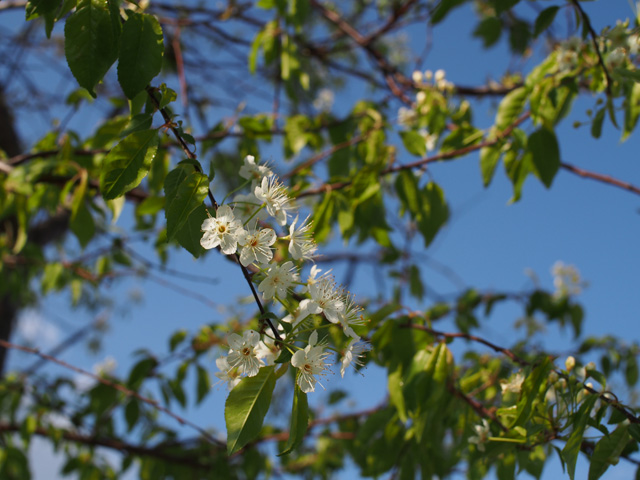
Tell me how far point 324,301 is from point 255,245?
6.0 inches

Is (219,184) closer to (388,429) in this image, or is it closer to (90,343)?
(90,343)

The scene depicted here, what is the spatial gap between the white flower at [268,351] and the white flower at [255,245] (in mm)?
132

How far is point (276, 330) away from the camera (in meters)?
0.92

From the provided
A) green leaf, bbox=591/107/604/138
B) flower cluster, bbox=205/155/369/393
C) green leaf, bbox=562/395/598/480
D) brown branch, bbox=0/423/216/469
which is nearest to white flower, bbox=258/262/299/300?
flower cluster, bbox=205/155/369/393

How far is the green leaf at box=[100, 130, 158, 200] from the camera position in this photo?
880mm

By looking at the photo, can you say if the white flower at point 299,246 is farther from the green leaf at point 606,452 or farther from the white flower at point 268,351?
the green leaf at point 606,452

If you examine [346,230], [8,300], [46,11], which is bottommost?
[46,11]

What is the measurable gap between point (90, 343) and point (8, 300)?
878mm

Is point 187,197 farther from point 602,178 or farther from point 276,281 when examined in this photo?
point 602,178

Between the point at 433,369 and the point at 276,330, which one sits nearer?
the point at 276,330


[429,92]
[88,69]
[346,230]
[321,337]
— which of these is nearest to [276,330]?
[321,337]

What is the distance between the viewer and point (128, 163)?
89 cm

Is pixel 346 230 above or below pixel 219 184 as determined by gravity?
below

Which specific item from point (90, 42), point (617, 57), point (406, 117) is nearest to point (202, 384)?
point (406, 117)
